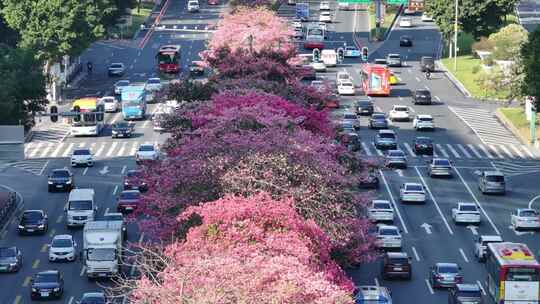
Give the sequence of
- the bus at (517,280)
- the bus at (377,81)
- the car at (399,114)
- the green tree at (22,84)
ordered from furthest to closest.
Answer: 1. the bus at (377,81)
2. the car at (399,114)
3. the green tree at (22,84)
4. the bus at (517,280)

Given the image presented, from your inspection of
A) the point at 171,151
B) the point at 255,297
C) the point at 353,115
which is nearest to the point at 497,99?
the point at 353,115

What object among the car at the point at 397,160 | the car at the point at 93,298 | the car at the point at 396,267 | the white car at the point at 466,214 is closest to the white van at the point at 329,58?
the car at the point at 397,160

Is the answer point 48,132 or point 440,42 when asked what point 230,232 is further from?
point 440,42

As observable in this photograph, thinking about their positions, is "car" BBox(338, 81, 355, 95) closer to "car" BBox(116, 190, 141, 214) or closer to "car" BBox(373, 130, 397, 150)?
"car" BBox(373, 130, 397, 150)

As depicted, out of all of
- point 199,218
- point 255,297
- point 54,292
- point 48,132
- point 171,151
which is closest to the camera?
point 255,297

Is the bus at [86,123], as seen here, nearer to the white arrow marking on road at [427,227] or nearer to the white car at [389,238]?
the white arrow marking on road at [427,227]
